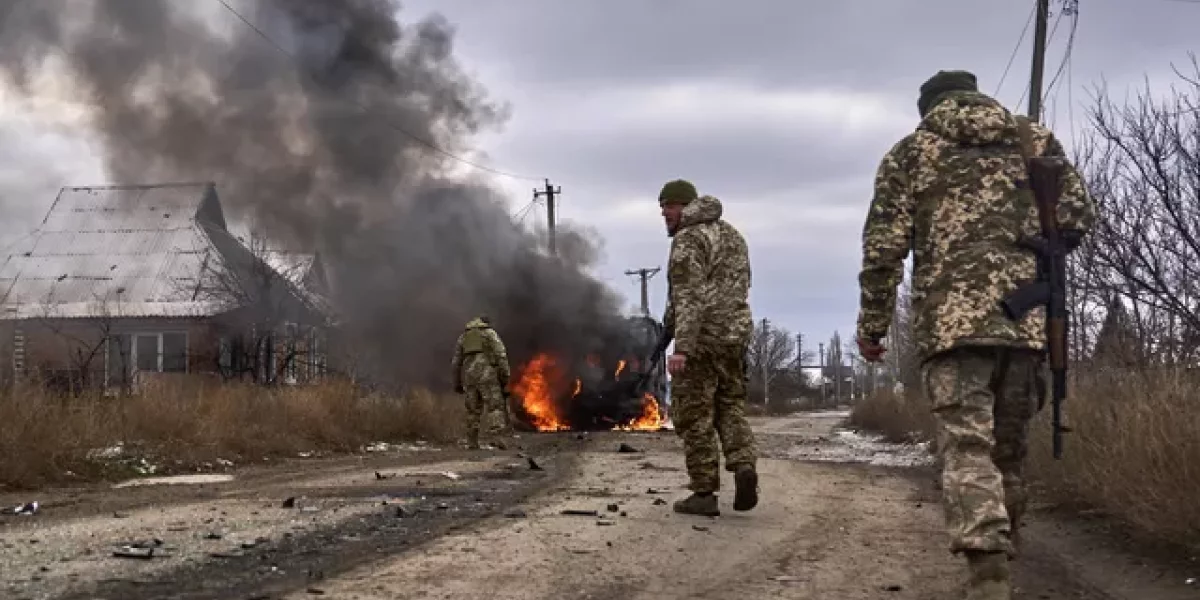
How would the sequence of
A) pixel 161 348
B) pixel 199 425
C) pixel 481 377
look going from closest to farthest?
pixel 199 425 < pixel 481 377 < pixel 161 348

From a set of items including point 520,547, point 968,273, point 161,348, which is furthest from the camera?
point 161,348

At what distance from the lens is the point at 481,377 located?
14.6 m

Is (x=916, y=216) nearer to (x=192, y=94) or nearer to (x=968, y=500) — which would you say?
(x=968, y=500)

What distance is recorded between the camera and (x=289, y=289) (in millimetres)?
24422

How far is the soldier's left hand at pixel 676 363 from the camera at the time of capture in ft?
20.9

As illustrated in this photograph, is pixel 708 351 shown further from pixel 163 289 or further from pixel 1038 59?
pixel 163 289

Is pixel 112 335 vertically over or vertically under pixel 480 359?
over

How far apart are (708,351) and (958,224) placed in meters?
2.58

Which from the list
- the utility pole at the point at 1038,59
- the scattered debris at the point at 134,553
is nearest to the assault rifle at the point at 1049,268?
the scattered debris at the point at 134,553

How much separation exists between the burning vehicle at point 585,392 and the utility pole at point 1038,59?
30.4ft

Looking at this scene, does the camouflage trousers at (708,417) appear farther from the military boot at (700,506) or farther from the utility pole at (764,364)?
the utility pole at (764,364)

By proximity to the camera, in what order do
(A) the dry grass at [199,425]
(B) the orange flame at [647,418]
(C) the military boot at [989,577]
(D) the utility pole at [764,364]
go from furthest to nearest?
(D) the utility pole at [764,364], (B) the orange flame at [647,418], (A) the dry grass at [199,425], (C) the military boot at [989,577]

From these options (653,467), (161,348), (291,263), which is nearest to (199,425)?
(653,467)

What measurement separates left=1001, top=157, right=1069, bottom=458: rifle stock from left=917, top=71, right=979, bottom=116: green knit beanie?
1.50 ft
